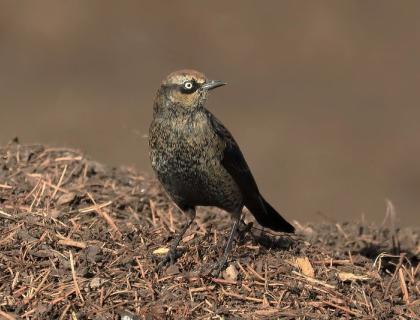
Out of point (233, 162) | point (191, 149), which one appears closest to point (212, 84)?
point (191, 149)

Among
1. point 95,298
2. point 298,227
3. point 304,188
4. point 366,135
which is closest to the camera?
point 95,298

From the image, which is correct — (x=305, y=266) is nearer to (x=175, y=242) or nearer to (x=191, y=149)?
(x=175, y=242)

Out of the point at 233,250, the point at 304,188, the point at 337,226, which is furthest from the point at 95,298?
the point at 304,188

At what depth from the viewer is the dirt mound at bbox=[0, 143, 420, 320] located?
6004mm

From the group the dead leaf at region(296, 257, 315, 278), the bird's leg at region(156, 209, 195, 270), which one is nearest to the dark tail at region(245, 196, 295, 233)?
the bird's leg at region(156, 209, 195, 270)

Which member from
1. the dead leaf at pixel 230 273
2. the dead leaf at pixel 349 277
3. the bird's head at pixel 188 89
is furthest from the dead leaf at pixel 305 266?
the bird's head at pixel 188 89

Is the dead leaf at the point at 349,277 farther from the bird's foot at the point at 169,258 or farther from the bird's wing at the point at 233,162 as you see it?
the bird's foot at the point at 169,258

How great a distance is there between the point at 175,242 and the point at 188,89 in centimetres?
105

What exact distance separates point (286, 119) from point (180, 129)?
9.24m

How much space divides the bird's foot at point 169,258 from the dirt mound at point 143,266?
41 millimetres

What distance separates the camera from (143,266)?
254 inches

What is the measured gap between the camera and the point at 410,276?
7.16 meters

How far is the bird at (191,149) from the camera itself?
6707mm

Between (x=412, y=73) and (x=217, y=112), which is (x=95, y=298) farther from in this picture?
(x=412, y=73)
